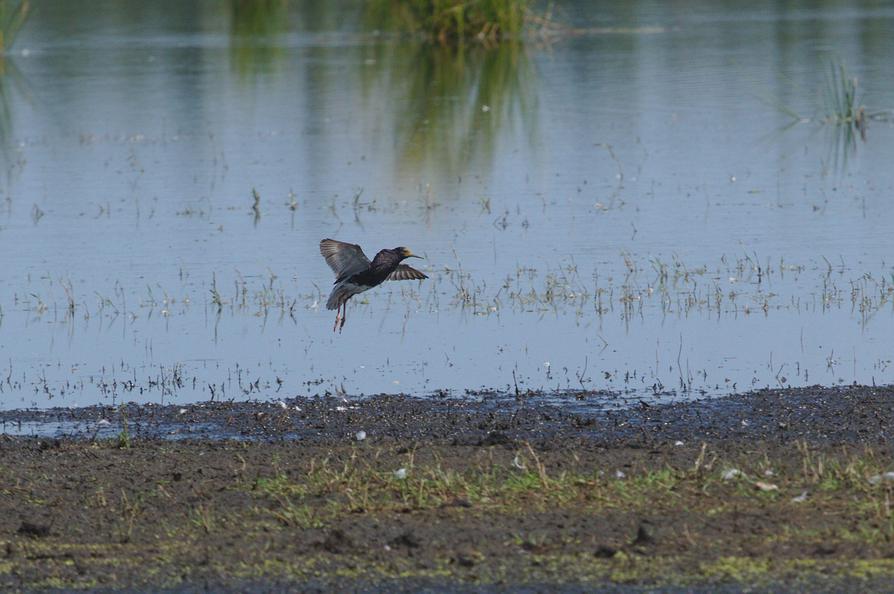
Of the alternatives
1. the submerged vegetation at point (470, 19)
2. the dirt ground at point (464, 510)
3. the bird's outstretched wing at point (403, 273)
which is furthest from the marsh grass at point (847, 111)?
the dirt ground at point (464, 510)

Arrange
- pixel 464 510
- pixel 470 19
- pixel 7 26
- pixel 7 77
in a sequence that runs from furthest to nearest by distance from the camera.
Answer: pixel 7 26 → pixel 470 19 → pixel 7 77 → pixel 464 510

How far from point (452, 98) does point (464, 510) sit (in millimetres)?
22052

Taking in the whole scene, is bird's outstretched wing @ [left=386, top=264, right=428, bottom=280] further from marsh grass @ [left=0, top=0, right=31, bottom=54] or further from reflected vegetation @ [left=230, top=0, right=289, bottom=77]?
marsh grass @ [left=0, top=0, right=31, bottom=54]

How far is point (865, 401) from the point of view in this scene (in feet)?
33.8

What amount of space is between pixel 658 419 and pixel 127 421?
328 centimetres

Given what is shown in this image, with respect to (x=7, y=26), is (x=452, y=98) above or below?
below

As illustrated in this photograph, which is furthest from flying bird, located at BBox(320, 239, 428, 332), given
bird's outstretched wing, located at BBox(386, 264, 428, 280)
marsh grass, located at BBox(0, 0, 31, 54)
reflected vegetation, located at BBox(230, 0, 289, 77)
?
marsh grass, located at BBox(0, 0, 31, 54)

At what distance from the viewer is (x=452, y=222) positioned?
59.2 ft

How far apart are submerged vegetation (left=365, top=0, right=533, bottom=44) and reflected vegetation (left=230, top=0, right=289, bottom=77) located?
138 inches

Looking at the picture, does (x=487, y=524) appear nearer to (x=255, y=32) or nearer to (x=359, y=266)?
(x=359, y=266)

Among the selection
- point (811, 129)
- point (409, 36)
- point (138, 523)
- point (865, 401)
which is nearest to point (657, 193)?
point (811, 129)

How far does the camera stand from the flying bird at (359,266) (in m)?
11.0

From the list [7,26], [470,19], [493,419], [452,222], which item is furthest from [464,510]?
[7,26]

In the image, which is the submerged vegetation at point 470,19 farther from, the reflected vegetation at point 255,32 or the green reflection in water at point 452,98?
the reflected vegetation at point 255,32
